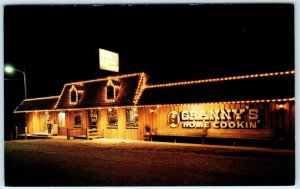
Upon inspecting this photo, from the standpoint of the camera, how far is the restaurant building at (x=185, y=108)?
1358cm

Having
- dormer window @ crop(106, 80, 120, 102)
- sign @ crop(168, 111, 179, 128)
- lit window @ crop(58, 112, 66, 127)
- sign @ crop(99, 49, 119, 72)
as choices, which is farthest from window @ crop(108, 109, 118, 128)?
lit window @ crop(58, 112, 66, 127)

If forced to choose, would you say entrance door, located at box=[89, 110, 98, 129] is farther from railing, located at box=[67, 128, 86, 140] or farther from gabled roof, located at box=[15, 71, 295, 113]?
gabled roof, located at box=[15, 71, 295, 113]

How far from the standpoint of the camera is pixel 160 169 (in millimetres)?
9508

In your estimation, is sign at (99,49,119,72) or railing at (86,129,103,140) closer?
sign at (99,49,119,72)

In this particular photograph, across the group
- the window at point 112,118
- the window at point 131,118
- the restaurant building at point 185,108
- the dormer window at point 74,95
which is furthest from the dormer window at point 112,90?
the dormer window at point 74,95

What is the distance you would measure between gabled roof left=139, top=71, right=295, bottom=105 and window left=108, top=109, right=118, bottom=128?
3483mm

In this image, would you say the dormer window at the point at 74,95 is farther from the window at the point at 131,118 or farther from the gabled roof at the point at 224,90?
the gabled roof at the point at 224,90

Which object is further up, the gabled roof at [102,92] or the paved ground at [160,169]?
the gabled roof at [102,92]

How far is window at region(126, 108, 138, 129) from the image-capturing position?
19484 millimetres

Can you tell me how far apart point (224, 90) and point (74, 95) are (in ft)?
43.8

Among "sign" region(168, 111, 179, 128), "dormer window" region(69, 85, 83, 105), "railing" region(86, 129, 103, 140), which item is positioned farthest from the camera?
"dormer window" region(69, 85, 83, 105)

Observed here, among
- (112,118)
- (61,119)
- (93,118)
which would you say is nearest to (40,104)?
(61,119)

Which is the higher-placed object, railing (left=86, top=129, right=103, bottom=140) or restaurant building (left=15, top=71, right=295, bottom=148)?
restaurant building (left=15, top=71, right=295, bottom=148)

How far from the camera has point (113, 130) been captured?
2077 cm
